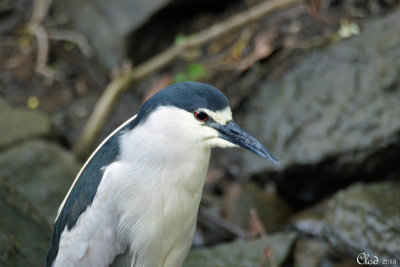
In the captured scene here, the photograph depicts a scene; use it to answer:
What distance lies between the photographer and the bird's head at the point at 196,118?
227cm

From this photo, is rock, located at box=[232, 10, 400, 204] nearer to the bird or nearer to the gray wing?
the bird

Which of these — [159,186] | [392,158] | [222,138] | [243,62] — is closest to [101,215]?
[159,186]

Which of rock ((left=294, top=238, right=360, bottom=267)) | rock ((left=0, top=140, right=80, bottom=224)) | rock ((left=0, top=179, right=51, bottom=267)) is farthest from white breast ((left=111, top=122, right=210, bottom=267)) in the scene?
rock ((left=294, top=238, right=360, bottom=267))

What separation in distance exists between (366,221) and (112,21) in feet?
10.0

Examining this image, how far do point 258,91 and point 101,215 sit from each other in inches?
103

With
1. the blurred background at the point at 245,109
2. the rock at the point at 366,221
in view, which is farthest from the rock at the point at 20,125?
the rock at the point at 366,221

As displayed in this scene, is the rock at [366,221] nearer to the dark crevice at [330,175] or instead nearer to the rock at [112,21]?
the dark crevice at [330,175]

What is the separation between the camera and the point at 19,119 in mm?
4371

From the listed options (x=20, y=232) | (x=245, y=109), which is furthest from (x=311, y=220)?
(x=20, y=232)

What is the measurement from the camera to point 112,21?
5.19 meters

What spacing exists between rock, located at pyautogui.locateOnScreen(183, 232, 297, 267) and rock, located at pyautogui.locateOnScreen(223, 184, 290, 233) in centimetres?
56

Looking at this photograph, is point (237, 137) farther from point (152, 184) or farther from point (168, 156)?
point (152, 184)

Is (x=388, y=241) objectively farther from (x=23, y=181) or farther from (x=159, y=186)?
(x=23, y=181)

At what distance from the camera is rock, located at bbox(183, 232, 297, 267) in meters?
3.37
